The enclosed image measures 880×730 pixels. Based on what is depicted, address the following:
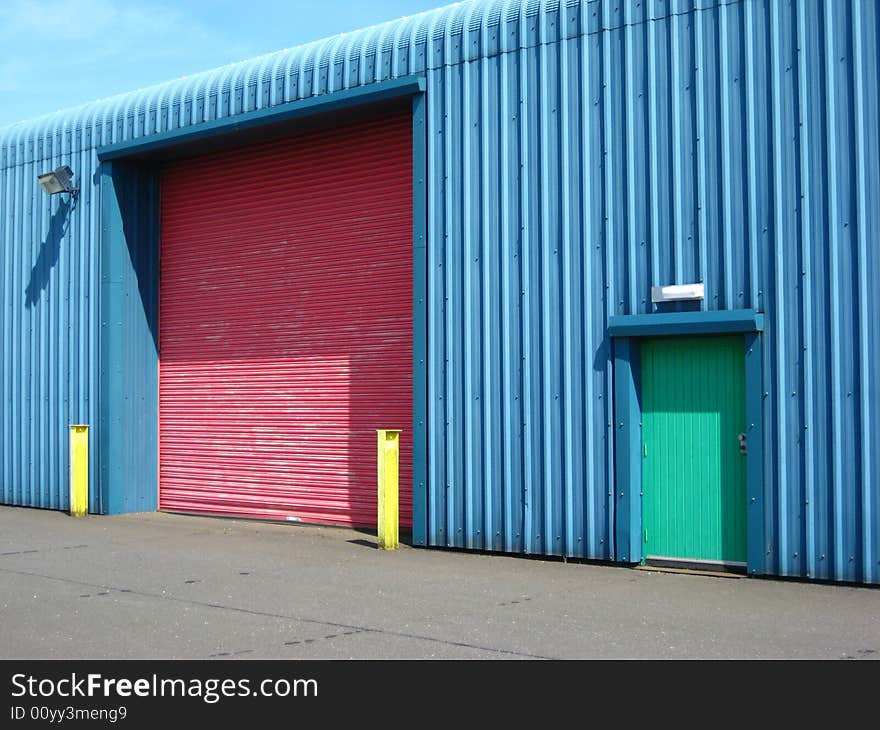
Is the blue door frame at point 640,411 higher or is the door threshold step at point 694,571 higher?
the blue door frame at point 640,411

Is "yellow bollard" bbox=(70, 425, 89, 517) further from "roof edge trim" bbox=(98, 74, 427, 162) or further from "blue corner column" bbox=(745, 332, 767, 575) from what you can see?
"blue corner column" bbox=(745, 332, 767, 575)

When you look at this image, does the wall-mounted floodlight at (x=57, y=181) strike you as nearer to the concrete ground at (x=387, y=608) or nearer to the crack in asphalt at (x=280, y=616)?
the concrete ground at (x=387, y=608)

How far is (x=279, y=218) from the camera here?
16141 millimetres

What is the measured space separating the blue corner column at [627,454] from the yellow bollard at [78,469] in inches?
343

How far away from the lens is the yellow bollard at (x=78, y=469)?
16.9 meters

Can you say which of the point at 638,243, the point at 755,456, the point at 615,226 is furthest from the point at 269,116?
the point at 755,456

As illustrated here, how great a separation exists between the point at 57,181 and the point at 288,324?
4.37m

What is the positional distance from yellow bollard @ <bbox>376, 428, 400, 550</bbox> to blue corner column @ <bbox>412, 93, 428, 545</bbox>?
23cm

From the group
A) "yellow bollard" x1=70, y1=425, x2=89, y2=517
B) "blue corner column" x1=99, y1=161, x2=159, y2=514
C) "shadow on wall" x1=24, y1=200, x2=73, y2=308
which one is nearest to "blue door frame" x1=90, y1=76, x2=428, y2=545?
"blue corner column" x1=99, y1=161, x2=159, y2=514

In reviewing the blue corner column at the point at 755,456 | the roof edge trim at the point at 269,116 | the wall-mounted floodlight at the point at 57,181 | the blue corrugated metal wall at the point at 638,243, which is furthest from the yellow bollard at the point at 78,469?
the blue corner column at the point at 755,456

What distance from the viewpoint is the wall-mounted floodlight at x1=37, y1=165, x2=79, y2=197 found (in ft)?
56.5

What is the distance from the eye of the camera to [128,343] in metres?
17.2

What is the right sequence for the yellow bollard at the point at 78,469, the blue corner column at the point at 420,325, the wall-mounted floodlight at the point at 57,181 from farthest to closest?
1. the wall-mounted floodlight at the point at 57,181
2. the yellow bollard at the point at 78,469
3. the blue corner column at the point at 420,325

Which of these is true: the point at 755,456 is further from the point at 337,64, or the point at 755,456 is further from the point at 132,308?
the point at 132,308
